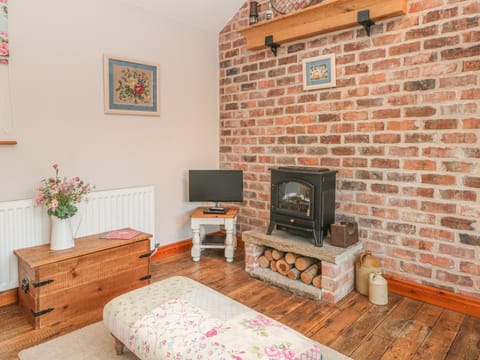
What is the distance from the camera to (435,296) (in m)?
2.46

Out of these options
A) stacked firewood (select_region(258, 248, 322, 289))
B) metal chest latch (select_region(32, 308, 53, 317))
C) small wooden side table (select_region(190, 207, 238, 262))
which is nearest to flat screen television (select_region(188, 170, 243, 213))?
small wooden side table (select_region(190, 207, 238, 262))

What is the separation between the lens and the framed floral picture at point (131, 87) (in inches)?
116

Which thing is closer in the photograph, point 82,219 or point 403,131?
point 403,131

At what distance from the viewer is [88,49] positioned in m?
2.81

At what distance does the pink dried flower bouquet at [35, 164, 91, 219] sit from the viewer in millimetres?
2365

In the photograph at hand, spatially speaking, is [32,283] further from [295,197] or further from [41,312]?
[295,197]

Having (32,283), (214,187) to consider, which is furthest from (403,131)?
(32,283)

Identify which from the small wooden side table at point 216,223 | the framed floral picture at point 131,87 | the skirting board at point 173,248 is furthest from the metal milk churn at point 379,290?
the framed floral picture at point 131,87

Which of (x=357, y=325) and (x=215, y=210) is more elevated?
(x=215, y=210)

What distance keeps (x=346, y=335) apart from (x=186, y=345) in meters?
1.14

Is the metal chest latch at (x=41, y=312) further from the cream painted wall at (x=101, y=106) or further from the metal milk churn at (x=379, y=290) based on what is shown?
the metal milk churn at (x=379, y=290)

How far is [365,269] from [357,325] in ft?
1.77

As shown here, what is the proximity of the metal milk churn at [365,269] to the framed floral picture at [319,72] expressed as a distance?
145cm

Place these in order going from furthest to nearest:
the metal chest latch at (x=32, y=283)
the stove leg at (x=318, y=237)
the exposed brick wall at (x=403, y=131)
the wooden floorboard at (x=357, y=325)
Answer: the stove leg at (x=318, y=237) → the exposed brick wall at (x=403, y=131) → the metal chest latch at (x=32, y=283) → the wooden floorboard at (x=357, y=325)
